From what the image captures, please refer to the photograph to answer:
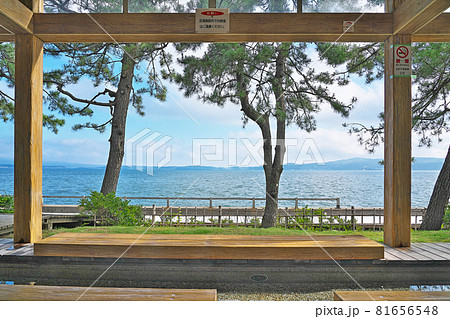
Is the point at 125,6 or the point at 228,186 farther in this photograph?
the point at 228,186

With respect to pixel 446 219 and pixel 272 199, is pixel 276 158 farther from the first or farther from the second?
pixel 446 219

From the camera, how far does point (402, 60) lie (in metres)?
2.89

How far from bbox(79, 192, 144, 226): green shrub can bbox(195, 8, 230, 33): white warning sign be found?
2.51m

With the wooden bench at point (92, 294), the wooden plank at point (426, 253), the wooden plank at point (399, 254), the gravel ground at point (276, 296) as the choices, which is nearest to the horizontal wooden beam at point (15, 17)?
the wooden bench at point (92, 294)

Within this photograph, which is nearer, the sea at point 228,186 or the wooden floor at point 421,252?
the wooden floor at point 421,252

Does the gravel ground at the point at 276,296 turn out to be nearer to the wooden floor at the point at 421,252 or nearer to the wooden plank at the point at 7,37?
the wooden floor at the point at 421,252

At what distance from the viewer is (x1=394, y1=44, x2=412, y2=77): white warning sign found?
Answer: 9.48 feet

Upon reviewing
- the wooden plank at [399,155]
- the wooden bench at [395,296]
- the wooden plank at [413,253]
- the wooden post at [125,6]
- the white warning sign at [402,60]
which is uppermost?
the wooden post at [125,6]

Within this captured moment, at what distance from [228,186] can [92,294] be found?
26479mm

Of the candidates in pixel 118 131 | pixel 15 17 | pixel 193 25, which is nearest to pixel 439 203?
pixel 193 25

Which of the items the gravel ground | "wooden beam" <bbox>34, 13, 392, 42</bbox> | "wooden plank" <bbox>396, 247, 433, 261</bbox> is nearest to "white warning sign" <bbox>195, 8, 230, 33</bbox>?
"wooden beam" <bbox>34, 13, 392, 42</bbox>

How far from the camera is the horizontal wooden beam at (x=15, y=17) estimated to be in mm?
2547

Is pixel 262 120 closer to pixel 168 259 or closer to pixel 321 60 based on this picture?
pixel 321 60

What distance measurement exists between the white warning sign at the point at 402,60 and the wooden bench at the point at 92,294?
8.11 ft
